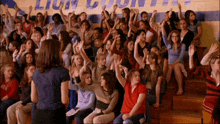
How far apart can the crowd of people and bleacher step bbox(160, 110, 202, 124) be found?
0.21 metres

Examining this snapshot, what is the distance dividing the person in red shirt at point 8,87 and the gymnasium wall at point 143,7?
3.01 metres

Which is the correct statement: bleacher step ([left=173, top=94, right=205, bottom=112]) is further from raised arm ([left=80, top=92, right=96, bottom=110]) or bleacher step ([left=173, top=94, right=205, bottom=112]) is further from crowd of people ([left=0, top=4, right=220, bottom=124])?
raised arm ([left=80, top=92, right=96, bottom=110])

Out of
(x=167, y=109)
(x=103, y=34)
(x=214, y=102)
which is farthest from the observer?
(x=103, y=34)

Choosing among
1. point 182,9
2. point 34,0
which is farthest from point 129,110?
point 34,0

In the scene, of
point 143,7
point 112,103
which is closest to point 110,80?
point 112,103

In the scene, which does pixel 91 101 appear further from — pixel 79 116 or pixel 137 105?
pixel 137 105

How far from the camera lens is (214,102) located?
3146 mm

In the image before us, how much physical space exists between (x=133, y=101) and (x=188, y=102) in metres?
0.92

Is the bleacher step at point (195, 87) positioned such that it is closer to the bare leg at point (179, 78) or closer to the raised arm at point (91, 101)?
the bare leg at point (179, 78)

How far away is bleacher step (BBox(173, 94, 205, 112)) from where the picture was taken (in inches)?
147

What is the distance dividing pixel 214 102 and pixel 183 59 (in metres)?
1.37

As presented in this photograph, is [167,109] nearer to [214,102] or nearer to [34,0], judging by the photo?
[214,102]

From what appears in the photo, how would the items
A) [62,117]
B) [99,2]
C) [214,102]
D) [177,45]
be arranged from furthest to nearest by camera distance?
1. [99,2]
2. [177,45]
3. [214,102]
4. [62,117]

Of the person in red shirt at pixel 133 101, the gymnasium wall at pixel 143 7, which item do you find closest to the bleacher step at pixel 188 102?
the person in red shirt at pixel 133 101
